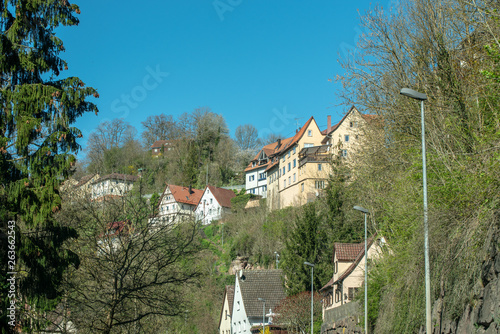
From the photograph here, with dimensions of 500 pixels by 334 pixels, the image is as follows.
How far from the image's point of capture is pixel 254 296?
52.9 metres

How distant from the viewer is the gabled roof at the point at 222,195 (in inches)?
3812

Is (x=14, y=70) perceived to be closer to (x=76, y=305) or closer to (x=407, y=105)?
(x=76, y=305)

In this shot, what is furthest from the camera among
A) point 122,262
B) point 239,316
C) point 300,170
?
point 300,170

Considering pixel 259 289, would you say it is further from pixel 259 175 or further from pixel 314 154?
pixel 259 175

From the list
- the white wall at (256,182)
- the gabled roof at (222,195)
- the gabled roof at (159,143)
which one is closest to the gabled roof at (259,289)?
the white wall at (256,182)

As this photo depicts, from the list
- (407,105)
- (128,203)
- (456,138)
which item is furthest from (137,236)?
(407,105)

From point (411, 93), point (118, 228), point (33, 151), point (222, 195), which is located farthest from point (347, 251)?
point (222, 195)

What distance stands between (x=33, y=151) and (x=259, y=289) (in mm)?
42471

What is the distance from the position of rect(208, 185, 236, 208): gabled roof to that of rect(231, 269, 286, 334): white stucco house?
136 feet

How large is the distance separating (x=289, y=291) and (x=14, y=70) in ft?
113

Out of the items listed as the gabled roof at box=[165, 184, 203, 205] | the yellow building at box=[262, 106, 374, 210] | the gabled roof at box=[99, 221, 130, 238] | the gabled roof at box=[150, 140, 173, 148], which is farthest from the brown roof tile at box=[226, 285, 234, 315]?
the gabled roof at box=[150, 140, 173, 148]

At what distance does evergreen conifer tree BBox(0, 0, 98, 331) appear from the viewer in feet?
40.8

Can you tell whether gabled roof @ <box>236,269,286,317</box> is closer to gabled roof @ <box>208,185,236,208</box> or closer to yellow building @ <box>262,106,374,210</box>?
yellow building @ <box>262,106,374,210</box>

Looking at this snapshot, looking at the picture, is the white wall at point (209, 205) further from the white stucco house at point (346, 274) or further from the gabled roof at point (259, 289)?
the white stucco house at point (346, 274)
